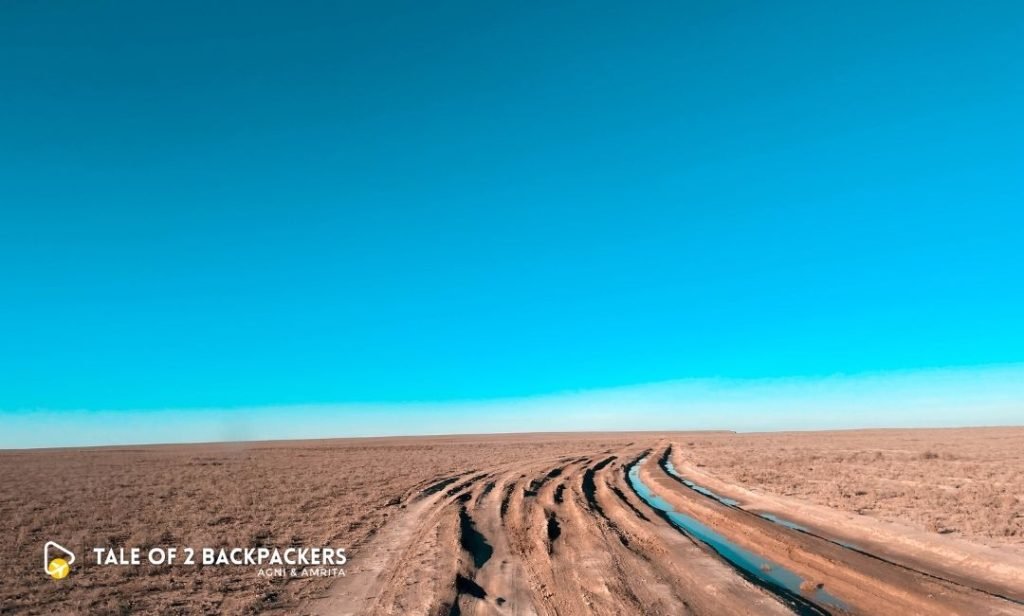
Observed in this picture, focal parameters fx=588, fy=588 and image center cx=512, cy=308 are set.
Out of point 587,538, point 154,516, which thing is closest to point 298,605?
point 587,538

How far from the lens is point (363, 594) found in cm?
956

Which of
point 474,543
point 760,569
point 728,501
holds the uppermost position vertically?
point 474,543

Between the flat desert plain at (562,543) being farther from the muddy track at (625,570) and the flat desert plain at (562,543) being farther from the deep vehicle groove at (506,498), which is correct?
the deep vehicle groove at (506,498)

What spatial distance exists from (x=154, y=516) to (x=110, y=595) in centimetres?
924

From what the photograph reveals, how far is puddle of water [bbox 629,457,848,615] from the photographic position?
857 cm

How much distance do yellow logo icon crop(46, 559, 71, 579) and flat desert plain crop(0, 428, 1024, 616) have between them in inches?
7.4

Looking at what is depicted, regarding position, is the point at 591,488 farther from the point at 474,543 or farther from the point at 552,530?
the point at 474,543

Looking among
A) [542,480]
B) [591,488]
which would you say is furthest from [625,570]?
[542,480]

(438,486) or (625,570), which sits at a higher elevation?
(625,570)

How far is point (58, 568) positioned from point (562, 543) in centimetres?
1017

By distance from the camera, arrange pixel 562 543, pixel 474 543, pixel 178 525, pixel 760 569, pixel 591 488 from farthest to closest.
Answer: pixel 591 488 → pixel 178 525 → pixel 474 543 → pixel 562 543 → pixel 760 569

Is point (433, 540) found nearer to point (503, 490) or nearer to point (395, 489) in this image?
point (503, 490)

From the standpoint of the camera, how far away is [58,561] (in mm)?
12258

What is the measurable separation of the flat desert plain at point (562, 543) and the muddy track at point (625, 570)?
5 cm
